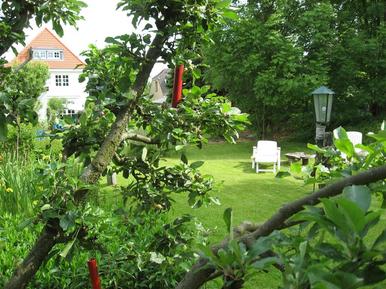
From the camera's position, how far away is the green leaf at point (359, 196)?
579mm

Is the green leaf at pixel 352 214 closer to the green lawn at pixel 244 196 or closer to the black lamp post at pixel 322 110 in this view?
the green lawn at pixel 244 196

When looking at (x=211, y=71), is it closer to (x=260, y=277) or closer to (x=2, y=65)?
(x=260, y=277)

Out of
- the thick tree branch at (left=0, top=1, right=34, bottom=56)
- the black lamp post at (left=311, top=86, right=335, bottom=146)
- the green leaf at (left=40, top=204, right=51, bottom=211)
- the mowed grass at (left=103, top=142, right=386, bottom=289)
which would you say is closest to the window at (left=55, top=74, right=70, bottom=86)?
the mowed grass at (left=103, top=142, right=386, bottom=289)

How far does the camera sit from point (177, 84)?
199 cm

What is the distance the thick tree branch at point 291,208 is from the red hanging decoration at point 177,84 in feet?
3.81

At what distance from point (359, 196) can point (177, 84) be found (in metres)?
1.48

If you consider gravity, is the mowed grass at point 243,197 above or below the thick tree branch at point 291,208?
below

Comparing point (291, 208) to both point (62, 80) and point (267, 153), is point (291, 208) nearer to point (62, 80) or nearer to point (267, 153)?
point (267, 153)

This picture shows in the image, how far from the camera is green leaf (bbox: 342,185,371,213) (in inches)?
22.8

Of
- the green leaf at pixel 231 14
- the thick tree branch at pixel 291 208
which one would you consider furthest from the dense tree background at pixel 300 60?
the thick tree branch at pixel 291 208

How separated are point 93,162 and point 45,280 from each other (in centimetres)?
175

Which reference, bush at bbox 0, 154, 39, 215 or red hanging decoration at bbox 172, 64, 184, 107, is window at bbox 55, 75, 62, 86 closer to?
bush at bbox 0, 154, 39, 215

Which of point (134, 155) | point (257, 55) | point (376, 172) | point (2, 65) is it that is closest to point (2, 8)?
point (2, 65)

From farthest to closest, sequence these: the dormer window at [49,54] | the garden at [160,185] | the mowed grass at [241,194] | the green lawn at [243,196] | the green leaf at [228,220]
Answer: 1. the dormer window at [49,54]
2. the mowed grass at [241,194]
3. the green lawn at [243,196]
4. the green leaf at [228,220]
5. the garden at [160,185]
